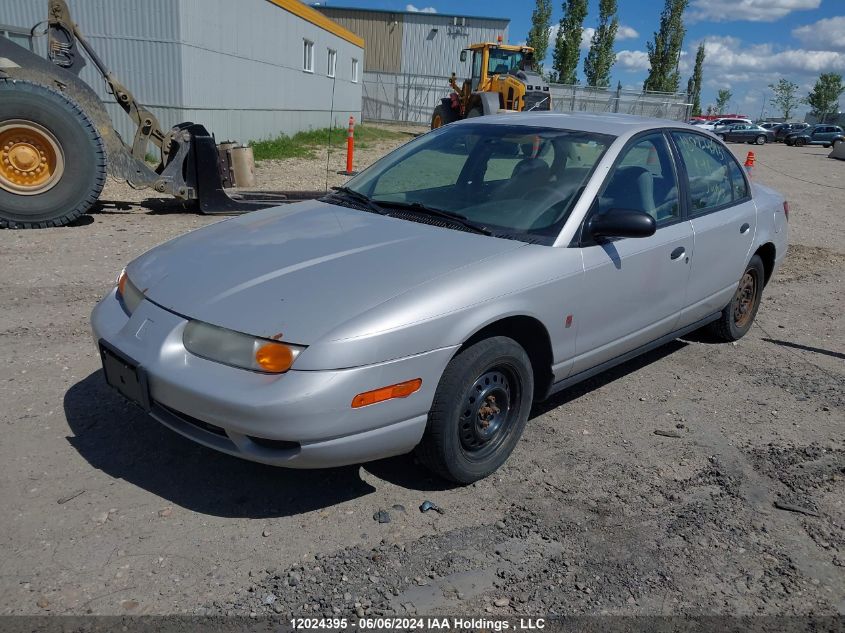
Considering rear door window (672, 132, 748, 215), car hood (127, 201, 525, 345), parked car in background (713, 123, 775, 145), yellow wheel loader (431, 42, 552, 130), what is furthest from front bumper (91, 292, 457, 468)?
parked car in background (713, 123, 775, 145)

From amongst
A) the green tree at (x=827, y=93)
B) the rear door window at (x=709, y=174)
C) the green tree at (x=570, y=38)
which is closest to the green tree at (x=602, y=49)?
the green tree at (x=570, y=38)

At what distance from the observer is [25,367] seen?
14.4 ft

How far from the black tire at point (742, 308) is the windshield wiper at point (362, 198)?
282 cm

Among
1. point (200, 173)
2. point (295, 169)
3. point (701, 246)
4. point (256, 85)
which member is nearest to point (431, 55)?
point (256, 85)

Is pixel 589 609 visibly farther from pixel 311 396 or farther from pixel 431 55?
pixel 431 55

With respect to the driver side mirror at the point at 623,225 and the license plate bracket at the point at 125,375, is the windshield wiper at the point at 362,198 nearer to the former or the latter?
the driver side mirror at the point at 623,225

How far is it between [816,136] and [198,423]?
172 feet

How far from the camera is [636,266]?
13.1ft

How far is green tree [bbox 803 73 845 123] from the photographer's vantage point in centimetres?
7575

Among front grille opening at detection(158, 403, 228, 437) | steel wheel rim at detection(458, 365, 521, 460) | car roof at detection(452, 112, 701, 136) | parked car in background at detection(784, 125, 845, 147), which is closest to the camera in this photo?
front grille opening at detection(158, 403, 228, 437)

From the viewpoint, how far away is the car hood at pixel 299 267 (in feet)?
9.49

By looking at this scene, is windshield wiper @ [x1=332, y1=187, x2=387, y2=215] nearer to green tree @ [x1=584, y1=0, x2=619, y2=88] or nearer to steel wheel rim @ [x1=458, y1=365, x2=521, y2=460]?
steel wheel rim @ [x1=458, y1=365, x2=521, y2=460]

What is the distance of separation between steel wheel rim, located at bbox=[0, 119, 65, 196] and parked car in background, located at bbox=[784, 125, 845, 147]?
159ft

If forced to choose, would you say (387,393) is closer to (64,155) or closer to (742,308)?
(742,308)
